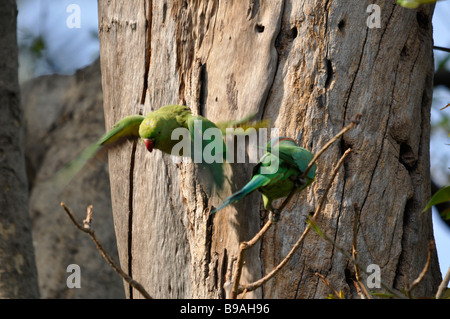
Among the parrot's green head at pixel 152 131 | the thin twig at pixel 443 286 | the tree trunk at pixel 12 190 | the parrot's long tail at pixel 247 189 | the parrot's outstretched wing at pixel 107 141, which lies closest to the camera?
the thin twig at pixel 443 286

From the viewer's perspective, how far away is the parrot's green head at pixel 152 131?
2570mm

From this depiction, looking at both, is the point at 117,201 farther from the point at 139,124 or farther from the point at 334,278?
the point at 334,278

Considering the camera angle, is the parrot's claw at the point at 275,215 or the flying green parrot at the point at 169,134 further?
the flying green parrot at the point at 169,134

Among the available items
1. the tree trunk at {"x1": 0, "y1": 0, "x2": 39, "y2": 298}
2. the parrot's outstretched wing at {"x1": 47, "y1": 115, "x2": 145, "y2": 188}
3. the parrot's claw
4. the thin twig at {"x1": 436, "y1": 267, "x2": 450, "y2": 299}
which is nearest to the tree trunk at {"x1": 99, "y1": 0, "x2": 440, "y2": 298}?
the parrot's outstretched wing at {"x1": 47, "y1": 115, "x2": 145, "y2": 188}

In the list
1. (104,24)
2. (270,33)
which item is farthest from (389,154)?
(104,24)

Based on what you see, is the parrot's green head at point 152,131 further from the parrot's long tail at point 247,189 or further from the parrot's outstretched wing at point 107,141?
the parrot's long tail at point 247,189

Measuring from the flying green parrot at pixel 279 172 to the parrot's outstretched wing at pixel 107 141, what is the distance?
32.2 inches

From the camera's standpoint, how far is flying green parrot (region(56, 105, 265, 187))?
102 inches

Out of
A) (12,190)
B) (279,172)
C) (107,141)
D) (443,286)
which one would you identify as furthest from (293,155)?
(12,190)

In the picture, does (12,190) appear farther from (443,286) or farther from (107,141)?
(443,286)

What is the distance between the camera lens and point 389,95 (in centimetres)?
303

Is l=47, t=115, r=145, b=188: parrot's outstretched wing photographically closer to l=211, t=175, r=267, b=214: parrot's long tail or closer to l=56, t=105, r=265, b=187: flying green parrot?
l=56, t=105, r=265, b=187: flying green parrot

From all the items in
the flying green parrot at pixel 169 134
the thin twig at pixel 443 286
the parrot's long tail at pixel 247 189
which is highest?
the flying green parrot at pixel 169 134

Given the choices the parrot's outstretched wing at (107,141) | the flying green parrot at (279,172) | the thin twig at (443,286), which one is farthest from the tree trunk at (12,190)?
the thin twig at (443,286)
